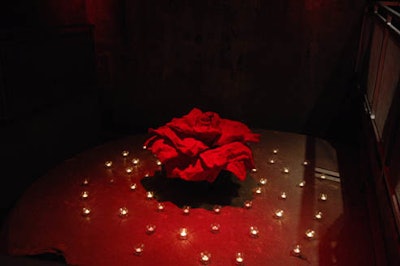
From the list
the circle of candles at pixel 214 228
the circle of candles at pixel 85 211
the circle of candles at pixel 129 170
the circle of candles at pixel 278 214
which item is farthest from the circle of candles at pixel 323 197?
the circle of candles at pixel 85 211

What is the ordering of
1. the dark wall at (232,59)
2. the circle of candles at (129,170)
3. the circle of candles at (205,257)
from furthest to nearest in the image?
the dark wall at (232,59) < the circle of candles at (129,170) < the circle of candles at (205,257)

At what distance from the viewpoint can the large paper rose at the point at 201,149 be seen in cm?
201

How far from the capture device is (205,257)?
1720 mm

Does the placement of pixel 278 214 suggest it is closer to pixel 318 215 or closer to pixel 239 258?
pixel 318 215

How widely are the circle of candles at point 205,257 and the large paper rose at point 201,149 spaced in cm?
41

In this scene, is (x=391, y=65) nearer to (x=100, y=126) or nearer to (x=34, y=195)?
(x=34, y=195)

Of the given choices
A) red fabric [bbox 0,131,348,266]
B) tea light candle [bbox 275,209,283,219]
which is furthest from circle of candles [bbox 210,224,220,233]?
tea light candle [bbox 275,209,283,219]

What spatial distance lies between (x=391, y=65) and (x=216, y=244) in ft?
4.61

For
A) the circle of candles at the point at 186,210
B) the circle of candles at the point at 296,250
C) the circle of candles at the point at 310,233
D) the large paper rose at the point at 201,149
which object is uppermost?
the large paper rose at the point at 201,149

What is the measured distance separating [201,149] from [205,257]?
59cm

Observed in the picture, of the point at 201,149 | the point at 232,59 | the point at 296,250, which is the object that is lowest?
the point at 296,250

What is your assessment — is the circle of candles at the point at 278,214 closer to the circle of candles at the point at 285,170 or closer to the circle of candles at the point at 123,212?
the circle of candles at the point at 285,170

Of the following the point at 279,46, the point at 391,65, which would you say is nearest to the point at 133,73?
the point at 279,46

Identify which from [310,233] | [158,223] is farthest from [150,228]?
[310,233]
